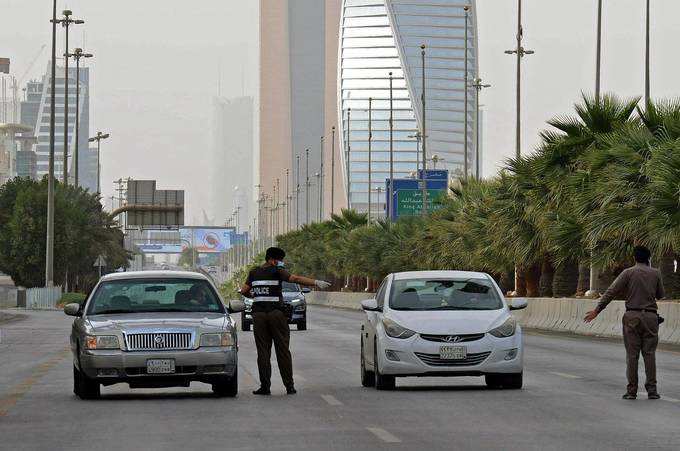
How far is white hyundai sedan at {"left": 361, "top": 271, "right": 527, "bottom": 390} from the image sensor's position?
20688 mm

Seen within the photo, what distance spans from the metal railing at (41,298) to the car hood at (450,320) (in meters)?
63.0

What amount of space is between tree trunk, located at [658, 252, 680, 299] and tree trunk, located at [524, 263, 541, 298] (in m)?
16.0

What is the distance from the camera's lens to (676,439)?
14344mm

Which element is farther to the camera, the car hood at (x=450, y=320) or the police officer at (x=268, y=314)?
the car hood at (x=450, y=320)

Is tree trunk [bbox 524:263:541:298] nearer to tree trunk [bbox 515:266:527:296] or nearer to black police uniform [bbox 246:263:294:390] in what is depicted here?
tree trunk [bbox 515:266:527:296]

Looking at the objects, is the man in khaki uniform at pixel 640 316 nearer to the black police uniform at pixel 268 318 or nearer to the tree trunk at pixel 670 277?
the black police uniform at pixel 268 318

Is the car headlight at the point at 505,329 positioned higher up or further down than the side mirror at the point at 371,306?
further down

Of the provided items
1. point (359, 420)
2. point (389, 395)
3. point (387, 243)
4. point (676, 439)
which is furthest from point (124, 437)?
point (387, 243)

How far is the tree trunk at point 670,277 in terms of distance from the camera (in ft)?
148

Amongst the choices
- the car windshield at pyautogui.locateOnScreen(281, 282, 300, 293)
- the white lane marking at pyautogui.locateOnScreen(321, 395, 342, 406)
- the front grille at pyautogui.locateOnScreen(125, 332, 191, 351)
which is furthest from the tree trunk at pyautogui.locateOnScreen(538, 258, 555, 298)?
the front grille at pyautogui.locateOnScreen(125, 332, 191, 351)

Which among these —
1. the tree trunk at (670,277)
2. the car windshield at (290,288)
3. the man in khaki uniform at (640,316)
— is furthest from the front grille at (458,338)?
the car windshield at (290,288)

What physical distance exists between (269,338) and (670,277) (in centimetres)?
2642

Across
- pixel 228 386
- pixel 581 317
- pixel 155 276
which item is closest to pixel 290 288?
pixel 581 317

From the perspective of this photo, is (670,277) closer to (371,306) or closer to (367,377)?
(367,377)
